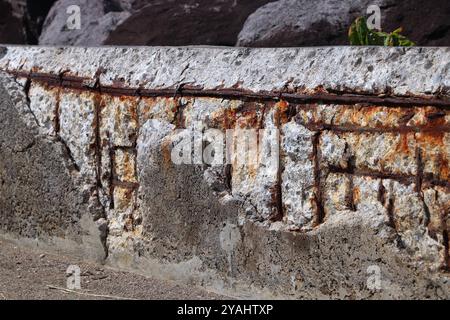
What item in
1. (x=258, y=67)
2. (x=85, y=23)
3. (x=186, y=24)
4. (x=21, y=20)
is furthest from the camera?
(x=21, y=20)

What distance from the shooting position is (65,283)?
421 centimetres

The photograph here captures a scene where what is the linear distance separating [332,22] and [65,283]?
7.14 feet

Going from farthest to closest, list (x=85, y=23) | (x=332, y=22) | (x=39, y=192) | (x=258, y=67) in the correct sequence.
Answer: (x=85, y=23), (x=332, y=22), (x=39, y=192), (x=258, y=67)

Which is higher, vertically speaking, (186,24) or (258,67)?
(186,24)

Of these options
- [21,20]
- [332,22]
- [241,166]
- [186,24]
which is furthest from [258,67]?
[21,20]

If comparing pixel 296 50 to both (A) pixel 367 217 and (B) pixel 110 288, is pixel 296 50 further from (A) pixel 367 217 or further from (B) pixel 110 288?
(B) pixel 110 288

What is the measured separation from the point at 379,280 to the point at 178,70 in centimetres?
122

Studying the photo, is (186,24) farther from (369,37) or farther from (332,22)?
(369,37)

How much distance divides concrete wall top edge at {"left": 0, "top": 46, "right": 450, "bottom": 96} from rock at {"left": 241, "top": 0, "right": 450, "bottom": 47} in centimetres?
140

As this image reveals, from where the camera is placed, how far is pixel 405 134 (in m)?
3.35

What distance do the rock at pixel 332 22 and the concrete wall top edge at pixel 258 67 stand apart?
1402 millimetres

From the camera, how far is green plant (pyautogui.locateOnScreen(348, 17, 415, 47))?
172 inches

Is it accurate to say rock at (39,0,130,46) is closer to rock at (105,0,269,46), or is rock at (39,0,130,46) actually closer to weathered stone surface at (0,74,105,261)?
rock at (105,0,269,46)

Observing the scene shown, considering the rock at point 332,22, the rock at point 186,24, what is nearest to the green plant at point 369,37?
the rock at point 332,22
